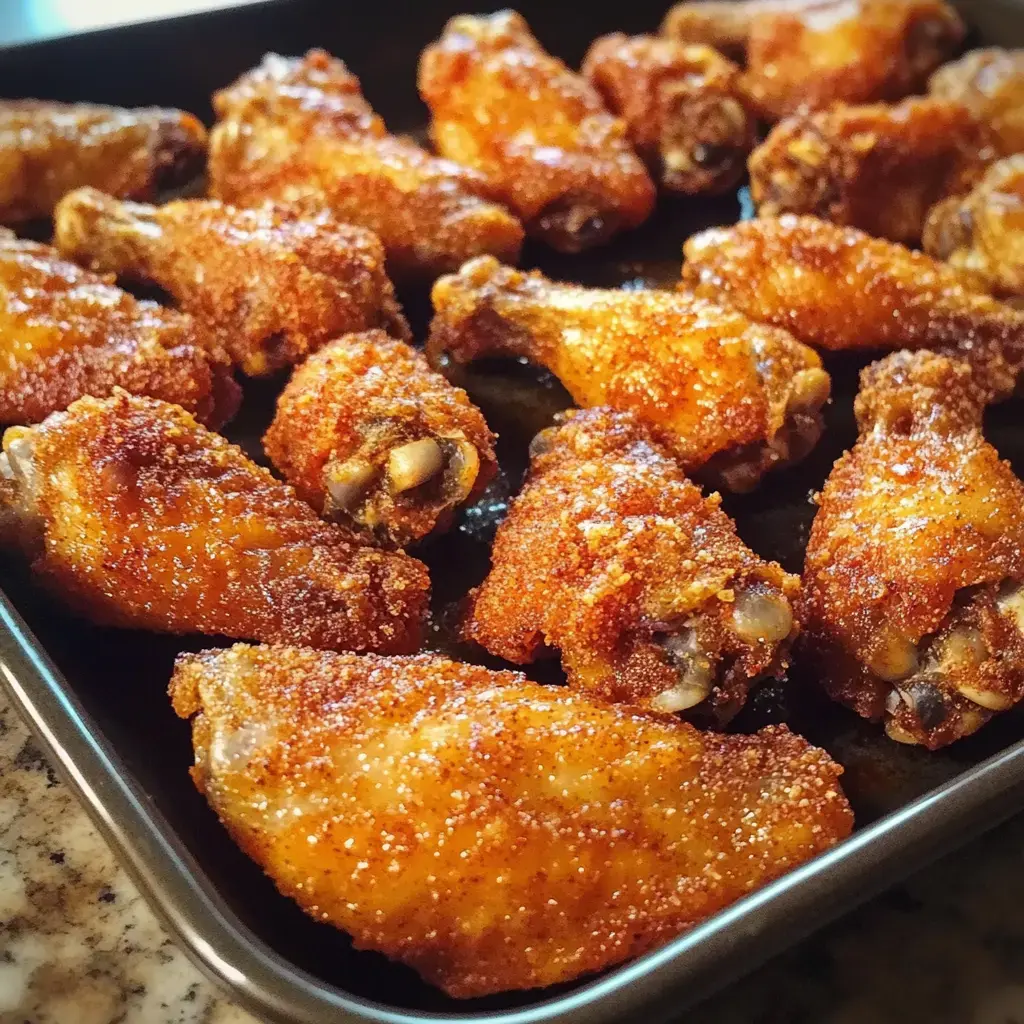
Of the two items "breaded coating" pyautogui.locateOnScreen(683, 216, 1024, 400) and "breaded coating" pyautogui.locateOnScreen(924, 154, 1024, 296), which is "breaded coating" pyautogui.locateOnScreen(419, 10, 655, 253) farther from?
"breaded coating" pyautogui.locateOnScreen(924, 154, 1024, 296)

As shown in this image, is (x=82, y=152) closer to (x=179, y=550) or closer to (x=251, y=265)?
(x=251, y=265)

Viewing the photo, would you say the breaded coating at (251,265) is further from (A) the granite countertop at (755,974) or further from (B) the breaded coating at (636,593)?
(A) the granite countertop at (755,974)

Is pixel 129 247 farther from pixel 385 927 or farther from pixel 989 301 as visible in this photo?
pixel 989 301

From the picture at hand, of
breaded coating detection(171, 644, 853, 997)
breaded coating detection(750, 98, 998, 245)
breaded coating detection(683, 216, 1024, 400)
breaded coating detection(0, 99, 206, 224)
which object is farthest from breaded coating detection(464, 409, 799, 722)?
breaded coating detection(0, 99, 206, 224)

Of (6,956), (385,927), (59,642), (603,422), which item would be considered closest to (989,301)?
(603,422)

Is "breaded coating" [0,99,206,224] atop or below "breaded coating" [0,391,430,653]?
atop

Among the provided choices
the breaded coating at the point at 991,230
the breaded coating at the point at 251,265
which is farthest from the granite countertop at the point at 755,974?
the breaded coating at the point at 991,230

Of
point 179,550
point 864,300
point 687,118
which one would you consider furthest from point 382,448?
point 687,118
